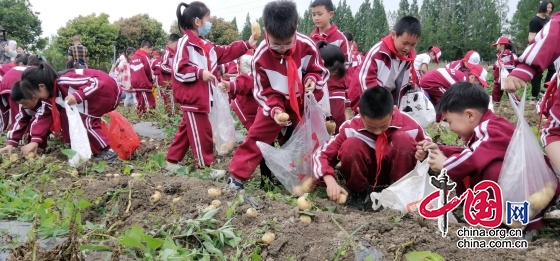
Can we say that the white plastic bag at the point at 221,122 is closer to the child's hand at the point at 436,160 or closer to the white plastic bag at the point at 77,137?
the white plastic bag at the point at 77,137

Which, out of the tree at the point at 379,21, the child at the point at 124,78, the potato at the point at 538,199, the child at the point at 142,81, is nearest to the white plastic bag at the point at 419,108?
the potato at the point at 538,199

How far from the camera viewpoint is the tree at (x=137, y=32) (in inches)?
1346

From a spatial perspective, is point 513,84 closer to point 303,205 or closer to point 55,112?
point 303,205

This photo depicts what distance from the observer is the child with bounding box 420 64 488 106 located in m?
5.85

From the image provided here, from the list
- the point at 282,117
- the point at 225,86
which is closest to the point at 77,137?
the point at 225,86

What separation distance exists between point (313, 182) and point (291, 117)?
1.88 ft

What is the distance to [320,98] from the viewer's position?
12.6 feet

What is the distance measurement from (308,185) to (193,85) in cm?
158

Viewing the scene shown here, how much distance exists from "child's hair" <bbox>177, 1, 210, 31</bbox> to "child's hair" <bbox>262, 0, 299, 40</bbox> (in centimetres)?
124

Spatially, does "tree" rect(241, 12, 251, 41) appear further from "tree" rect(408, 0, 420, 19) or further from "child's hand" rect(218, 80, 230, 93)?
"child's hand" rect(218, 80, 230, 93)

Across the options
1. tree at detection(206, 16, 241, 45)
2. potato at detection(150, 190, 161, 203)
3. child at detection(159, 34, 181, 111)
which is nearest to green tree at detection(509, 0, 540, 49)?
tree at detection(206, 16, 241, 45)

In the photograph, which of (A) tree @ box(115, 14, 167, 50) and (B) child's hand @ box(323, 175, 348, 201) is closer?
(B) child's hand @ box(323, 175, 348, 201)

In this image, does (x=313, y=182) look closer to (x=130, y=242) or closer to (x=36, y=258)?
(x=130, y=242)

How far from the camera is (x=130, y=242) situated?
2203mm
